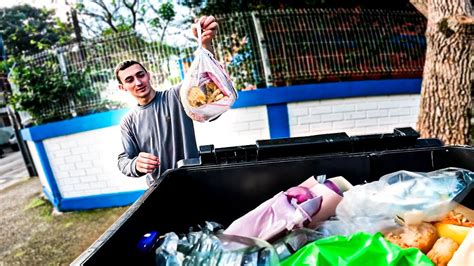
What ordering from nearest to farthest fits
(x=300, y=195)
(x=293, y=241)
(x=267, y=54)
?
(x=293, y=241) → (x=300, y=195) → (x=267, y=54)

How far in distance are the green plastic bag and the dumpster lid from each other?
444mm

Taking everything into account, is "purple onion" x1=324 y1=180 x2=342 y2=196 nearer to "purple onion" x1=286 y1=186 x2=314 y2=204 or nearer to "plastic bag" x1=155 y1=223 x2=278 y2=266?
"purple onion" x1=286 y1=186 x2=314 y2=204

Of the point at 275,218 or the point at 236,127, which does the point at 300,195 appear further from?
the point at 236,127

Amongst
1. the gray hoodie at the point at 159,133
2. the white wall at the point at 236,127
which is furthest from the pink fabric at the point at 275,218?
the white wall at the point at 236,127

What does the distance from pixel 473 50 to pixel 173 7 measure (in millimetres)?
4260

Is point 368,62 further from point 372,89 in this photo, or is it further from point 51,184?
point 51,184

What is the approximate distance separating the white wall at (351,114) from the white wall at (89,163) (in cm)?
239

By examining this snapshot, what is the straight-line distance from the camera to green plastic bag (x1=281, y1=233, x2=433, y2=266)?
606mm

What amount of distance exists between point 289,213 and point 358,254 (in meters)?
0.25

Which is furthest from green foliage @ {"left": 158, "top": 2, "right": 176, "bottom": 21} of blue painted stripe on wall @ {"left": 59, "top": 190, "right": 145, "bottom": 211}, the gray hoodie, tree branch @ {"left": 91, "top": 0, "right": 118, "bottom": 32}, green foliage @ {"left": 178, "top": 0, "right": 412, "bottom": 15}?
the gray hoodie

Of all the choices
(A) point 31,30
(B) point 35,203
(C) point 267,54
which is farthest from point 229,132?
(A) point 31,30

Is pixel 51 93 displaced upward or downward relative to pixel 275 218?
upward

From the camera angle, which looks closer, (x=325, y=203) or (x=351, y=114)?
(x=325, y=203)

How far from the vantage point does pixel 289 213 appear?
848mm
